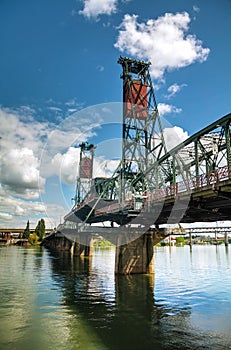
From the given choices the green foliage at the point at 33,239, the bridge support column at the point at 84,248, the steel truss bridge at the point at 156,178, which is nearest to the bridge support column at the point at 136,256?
the steel truss bridge at the point at 156,178

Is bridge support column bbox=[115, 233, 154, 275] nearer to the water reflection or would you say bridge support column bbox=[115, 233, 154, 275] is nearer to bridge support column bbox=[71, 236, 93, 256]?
the water reflection

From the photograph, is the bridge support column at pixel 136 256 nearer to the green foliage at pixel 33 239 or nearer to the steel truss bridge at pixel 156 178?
the steel truss bridge at pixel 156 178

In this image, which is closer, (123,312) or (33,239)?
(123,312)

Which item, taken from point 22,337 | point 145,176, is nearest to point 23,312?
point 22,337

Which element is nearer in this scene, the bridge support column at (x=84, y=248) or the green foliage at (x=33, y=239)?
the bridge support column at (x=84, y=248)

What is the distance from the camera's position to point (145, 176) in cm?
4722

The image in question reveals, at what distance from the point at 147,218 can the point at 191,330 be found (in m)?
24.6

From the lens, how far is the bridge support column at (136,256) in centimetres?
4747

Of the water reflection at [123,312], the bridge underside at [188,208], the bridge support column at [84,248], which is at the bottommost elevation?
the water reflection at [123,312]

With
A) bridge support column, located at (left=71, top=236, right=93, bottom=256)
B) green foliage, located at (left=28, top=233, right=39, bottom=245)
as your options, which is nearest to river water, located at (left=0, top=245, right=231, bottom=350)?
bridge support column, located at (left=71, top=236, right=93, bottom=256)

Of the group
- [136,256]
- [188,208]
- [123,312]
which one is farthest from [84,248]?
[123,312]

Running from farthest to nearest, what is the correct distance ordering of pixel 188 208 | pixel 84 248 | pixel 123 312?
pixel 84 248
pixel 188 208
pixel 123 312

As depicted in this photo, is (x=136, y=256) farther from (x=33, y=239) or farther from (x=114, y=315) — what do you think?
(x=33, y=239)

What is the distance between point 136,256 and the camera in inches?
1912
